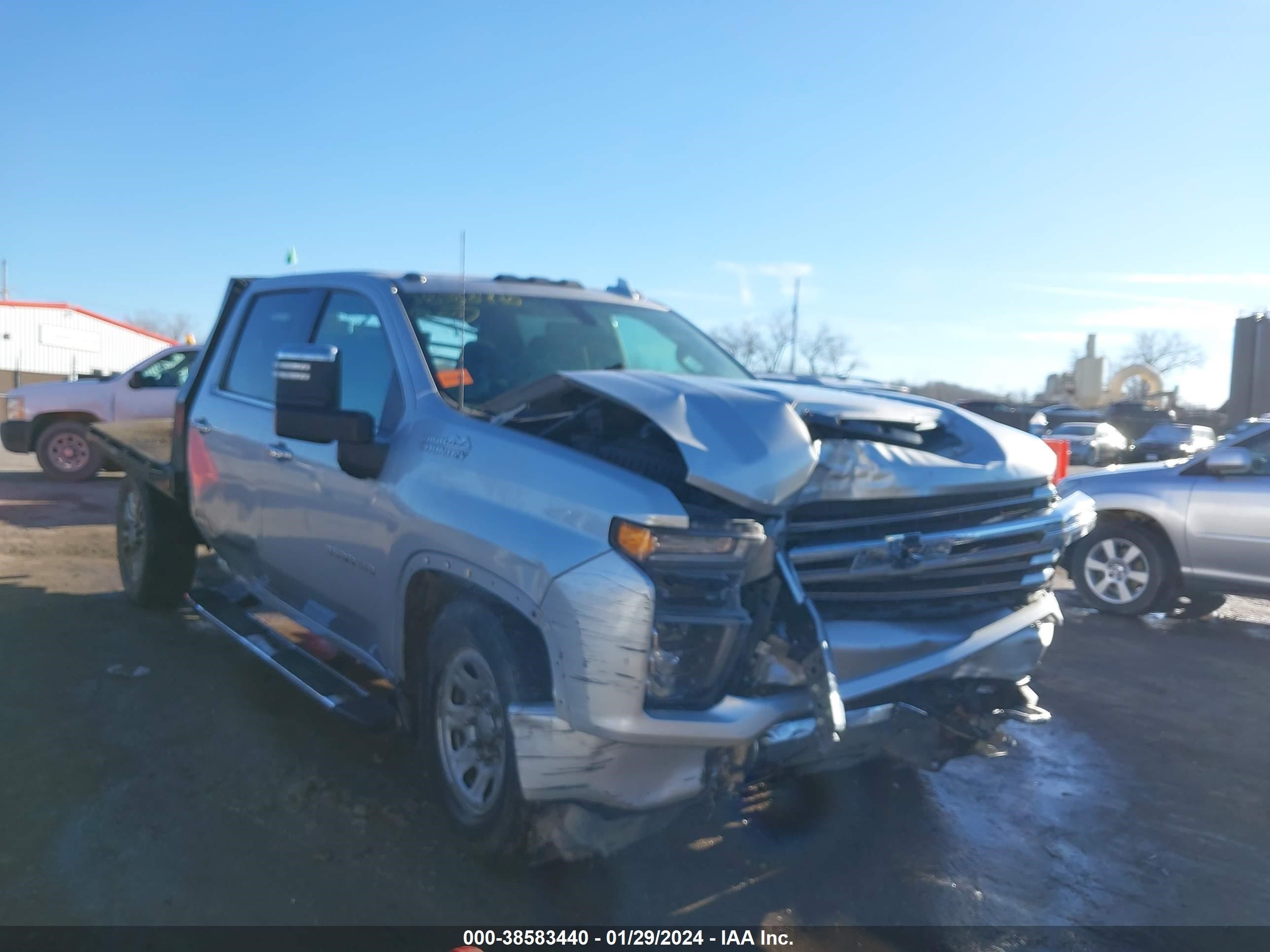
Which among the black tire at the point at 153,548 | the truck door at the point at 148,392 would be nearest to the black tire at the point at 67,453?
the truck door at the point at 148,392

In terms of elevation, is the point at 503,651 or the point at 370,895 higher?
the point at 503,651

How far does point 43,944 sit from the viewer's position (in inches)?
113

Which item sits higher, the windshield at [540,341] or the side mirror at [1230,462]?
the windshield at [540,341]

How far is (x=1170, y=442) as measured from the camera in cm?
3081

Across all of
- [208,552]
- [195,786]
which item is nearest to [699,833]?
[195,786]

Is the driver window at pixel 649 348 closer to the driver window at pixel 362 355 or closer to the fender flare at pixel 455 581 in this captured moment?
the driver window at pixel 362 355

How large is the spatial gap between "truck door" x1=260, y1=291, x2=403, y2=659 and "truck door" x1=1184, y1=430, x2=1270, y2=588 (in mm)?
5826

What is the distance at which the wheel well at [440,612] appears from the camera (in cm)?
293

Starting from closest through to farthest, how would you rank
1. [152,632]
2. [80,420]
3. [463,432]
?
[463,432] → [152,632] → [80,420]

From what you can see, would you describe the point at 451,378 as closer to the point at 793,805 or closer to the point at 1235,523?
the point at 793,805

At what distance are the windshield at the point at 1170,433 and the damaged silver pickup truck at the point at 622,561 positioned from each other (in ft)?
101

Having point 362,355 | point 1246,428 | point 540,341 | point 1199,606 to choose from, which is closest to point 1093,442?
point 1199,606

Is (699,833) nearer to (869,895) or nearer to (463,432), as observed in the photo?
(869,895)

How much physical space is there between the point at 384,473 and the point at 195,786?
1.43 metres
